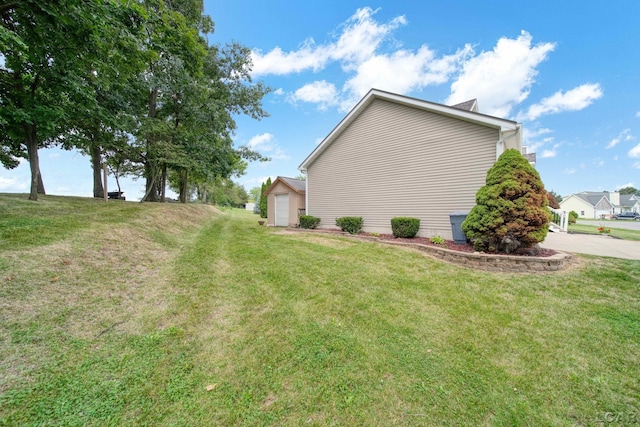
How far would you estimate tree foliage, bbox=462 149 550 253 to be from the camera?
19.0 feet

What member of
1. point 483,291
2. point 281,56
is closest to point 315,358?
point 483,291

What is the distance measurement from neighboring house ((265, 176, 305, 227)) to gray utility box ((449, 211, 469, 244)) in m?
8.59

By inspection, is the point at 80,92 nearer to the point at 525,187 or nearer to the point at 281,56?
the point at 281,56

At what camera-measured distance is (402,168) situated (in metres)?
9.84

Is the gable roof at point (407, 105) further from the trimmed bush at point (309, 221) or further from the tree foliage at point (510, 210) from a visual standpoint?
the trimmed bush at point (309, 221)

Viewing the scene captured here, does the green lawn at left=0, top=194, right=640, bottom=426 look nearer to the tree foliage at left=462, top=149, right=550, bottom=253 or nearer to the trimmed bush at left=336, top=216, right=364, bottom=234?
the tree foliage at left=462, top=149, right=550, bottom=253

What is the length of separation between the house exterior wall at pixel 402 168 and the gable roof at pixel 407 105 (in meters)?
0.20

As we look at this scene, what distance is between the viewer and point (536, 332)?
3.33 m

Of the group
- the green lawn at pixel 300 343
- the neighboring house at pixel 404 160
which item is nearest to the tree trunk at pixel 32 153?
the green lawn at pixel 300 343

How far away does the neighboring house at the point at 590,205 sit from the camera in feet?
158

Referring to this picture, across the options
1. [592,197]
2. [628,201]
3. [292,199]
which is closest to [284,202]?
[292,199]

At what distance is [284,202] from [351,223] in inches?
226

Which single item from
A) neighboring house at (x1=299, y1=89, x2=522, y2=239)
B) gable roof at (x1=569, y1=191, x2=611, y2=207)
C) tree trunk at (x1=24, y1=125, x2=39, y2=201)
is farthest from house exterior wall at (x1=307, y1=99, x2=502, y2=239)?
gable roof at (x1=569, y1=191, x2=611, y2=207)

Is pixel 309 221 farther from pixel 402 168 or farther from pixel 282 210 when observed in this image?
pixel 402 168
